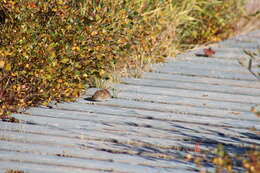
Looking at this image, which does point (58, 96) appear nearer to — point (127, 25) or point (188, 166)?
point (127, 25)

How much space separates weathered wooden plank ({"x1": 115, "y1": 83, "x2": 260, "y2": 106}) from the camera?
5.60 m

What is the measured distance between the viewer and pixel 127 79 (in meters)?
6.15

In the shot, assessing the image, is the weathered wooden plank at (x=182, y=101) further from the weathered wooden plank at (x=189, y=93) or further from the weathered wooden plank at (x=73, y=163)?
the weathered wooden plank at (x=73, y=163)

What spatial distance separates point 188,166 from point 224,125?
977 millimetres

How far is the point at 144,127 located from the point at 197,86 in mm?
1356

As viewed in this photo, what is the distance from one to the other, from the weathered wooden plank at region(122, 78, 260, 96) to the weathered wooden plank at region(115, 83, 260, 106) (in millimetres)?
73

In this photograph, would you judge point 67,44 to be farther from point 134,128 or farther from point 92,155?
point 92,155

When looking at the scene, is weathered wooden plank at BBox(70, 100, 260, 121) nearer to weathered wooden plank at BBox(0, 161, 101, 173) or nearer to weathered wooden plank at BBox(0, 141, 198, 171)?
weathered wooden plank at BBox(0, 141, 198, 171)

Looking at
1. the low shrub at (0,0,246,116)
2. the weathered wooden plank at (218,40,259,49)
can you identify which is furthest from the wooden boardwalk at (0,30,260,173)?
the weathered wooden plank at (218,40,259,49)

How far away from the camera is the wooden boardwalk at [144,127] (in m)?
3.98

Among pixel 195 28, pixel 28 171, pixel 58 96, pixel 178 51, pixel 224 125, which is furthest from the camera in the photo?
pixel 195 28

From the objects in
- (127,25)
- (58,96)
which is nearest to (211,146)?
(58,96)

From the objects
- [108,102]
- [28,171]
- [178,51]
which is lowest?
[28,171]

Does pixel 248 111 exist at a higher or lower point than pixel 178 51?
lower
